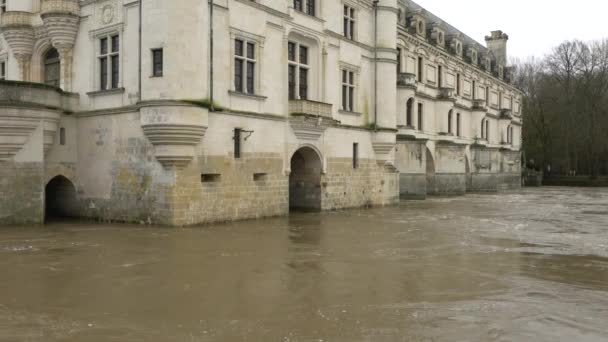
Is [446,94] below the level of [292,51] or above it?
above

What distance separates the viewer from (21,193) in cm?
1867

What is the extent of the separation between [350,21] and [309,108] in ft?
21.6

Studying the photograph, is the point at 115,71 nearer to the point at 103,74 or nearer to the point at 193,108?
the point at 103,74

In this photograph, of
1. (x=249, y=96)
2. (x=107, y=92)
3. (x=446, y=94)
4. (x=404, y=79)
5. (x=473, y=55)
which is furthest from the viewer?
(x=473, y=55)

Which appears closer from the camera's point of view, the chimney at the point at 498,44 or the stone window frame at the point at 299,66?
the stone window frame at the point at 299,66

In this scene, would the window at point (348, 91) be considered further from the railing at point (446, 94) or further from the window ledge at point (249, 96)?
the railing at point (446, 94)

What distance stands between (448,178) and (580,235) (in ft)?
75.3

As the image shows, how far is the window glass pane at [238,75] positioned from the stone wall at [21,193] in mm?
7371

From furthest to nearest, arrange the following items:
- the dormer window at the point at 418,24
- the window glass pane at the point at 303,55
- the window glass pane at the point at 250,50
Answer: the dormer window at the point at 418,24 → the window glass pane at the point at 303,55 → the window glass pane at the point at 250,50

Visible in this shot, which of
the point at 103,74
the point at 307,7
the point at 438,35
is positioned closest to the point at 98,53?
the point at 103,74

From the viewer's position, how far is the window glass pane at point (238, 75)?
794 inches

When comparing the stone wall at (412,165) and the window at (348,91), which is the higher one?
the window at (348,91)

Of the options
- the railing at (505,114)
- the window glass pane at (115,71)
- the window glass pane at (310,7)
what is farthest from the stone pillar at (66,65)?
the railing at (505,114)

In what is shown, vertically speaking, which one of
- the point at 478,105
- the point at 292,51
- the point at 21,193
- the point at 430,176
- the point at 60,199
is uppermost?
the point at 478,105
